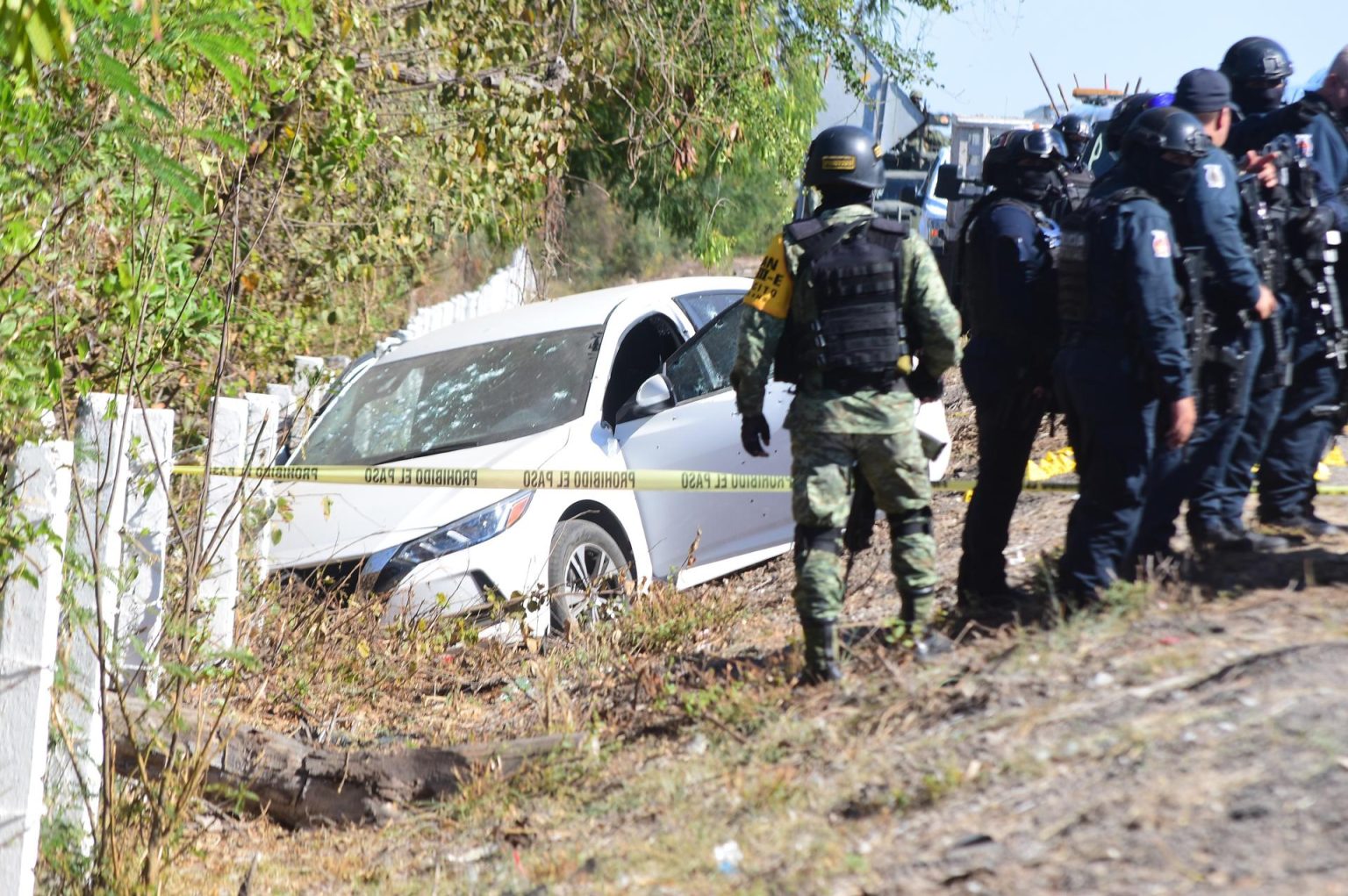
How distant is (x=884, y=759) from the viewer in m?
3.93

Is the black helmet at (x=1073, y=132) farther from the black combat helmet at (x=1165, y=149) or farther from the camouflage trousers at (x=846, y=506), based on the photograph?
the camouflage trousers at (x=846, y=506)

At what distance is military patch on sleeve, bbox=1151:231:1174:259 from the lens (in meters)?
4.45

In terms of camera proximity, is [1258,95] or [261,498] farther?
[261,498]

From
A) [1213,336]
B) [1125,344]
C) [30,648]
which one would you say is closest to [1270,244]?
[1213,336]

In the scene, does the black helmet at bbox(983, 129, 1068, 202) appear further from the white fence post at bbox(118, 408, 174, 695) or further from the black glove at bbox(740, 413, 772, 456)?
the white fence post at bbox(118, 408, 174, 695)

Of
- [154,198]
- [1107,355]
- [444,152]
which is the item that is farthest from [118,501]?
[444,152]

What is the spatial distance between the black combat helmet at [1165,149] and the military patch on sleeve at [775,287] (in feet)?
4.11

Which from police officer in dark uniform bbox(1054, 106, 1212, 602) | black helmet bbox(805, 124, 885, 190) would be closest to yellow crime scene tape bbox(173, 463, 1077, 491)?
police officer in dark uniform bbox(1054, 106, 1212, 602)

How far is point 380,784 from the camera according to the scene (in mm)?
4812

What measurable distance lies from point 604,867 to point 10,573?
1889mm

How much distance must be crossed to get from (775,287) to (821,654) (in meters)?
1.19

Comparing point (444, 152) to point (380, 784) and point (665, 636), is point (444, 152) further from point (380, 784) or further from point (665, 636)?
point (380, 784)

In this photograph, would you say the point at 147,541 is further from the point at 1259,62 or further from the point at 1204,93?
the point at 1259,62

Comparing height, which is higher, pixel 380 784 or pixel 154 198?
pixel 154 198
